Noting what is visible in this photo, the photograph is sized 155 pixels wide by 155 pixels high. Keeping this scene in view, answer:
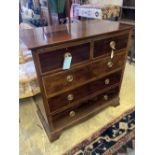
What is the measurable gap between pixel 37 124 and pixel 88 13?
212 centimetres

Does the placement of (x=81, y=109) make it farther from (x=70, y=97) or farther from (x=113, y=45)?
(x=113, y=45)

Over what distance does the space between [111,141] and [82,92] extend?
488 millimetres

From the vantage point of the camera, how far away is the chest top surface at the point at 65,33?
1.03 meters

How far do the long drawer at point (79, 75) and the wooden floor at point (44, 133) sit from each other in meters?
0.47

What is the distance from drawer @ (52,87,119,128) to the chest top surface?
61 centimetres

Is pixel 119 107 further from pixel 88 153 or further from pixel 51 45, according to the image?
pixel 51 45

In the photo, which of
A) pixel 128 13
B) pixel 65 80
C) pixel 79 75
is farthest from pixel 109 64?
pixel 128 13

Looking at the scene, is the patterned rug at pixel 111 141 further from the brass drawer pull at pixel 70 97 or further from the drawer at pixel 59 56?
the drawer at pixel 59 56

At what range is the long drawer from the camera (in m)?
1.14

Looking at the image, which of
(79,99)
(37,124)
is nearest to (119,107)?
(79,99)

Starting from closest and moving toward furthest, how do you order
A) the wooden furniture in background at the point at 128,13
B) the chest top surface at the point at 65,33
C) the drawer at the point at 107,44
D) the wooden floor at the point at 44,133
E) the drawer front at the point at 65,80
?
the chest top surface at the point at 65,33, the drawer front at the point at 65,80, the drawer at the point at 107,44, the wooden floor at the point at 44,133, the wooden furniture in background at the point at 128,13

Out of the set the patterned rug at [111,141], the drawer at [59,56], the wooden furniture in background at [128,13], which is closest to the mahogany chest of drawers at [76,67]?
the drawer at [59,56]

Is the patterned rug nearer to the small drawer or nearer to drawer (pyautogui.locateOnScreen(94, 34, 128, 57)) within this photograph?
the small drawer
